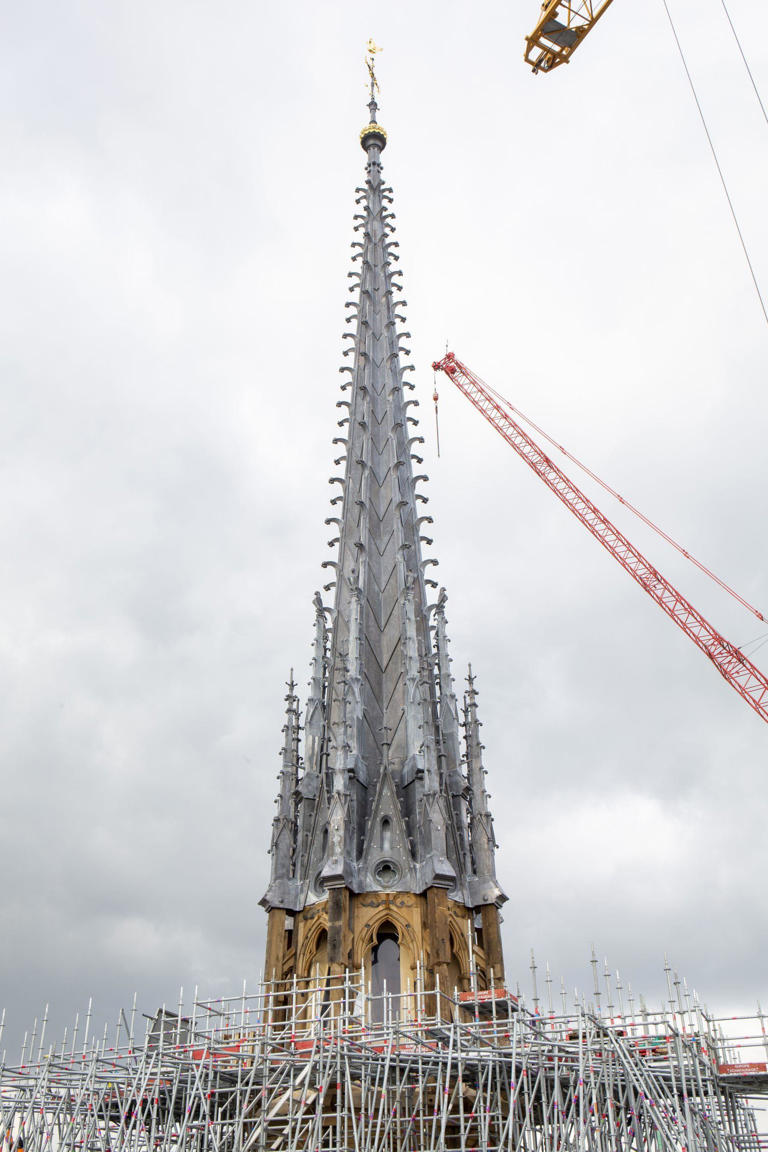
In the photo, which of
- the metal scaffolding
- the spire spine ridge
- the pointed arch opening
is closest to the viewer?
the metal scaffolding

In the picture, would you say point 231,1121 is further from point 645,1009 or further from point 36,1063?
point 645,1009

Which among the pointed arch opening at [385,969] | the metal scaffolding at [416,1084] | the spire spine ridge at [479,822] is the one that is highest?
the spire spine ridge at [479,822]

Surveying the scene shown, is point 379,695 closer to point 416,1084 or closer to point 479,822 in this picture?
point 479,822

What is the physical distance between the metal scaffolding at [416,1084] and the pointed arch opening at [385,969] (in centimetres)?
103

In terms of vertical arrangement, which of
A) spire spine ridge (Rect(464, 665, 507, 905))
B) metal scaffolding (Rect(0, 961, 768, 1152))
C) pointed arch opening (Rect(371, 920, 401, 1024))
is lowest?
metal scaffolding (Rect(0, 961, 768, 1152))

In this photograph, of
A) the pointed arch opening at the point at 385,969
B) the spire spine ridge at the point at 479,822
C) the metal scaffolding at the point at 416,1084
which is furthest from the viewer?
the spire spine ridge at the point at 479,822

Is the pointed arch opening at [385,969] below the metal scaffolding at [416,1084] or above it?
above

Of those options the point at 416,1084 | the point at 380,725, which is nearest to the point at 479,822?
the point at 380,725

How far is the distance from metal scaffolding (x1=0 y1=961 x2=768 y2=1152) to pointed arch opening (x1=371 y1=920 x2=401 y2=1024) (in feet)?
3.38

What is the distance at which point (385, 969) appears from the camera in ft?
95.2

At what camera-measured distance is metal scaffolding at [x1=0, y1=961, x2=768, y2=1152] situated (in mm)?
21016

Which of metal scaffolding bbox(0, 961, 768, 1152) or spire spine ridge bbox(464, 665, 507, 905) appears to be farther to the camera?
spire spine ridge bbox(464, 665, 507, 905)

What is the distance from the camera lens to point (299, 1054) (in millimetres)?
23484

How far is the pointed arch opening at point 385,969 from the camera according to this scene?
28562mm
